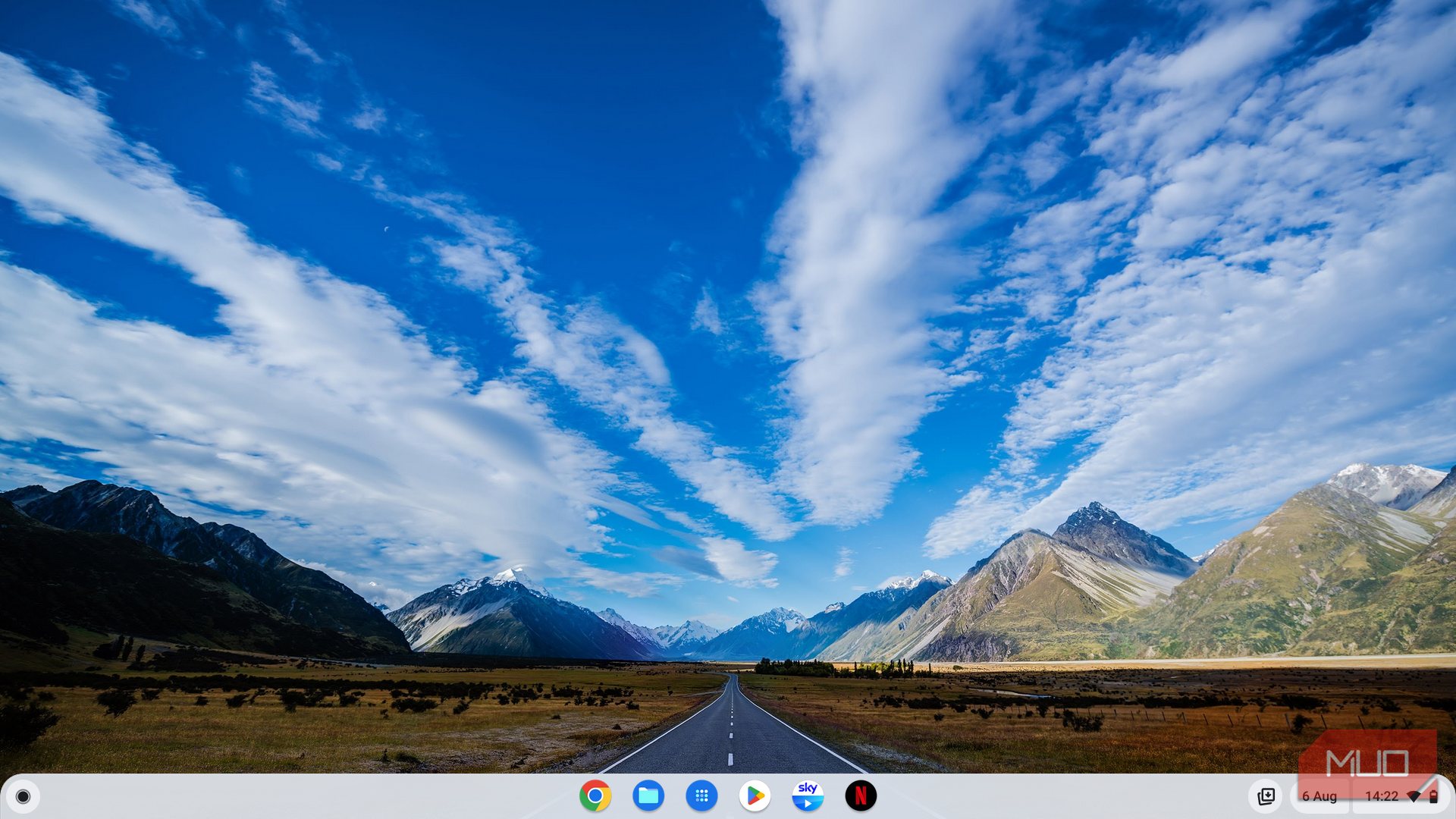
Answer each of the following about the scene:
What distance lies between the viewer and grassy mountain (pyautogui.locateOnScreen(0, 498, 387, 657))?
127m

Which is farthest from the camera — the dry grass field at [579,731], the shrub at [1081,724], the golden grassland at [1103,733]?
the shrub at [1081,724]

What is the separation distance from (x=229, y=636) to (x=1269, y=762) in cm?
25435
